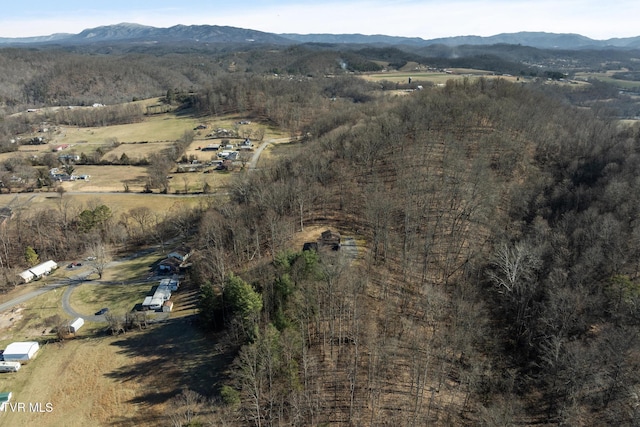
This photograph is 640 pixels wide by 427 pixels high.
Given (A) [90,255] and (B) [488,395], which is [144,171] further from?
(B) [488,395]

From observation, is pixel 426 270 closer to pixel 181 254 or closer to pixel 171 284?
pixel 171 284

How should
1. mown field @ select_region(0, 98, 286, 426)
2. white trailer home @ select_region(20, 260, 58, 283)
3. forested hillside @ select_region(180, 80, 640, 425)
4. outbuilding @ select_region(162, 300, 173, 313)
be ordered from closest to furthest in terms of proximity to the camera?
forested hillside @ select_region(180, 80, 640, 425) < mown field @ select_region(0, 98, 286, 426) < outbuilding @ select_region(162, 300, 173, 313) < white trailer home @ select_region(20, 260, 58, 283)

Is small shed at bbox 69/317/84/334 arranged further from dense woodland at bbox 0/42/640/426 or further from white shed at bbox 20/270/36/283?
white shed at bbox 20/270/36/283

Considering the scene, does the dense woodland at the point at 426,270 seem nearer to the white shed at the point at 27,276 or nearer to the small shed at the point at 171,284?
the small shed at the point at 171,284

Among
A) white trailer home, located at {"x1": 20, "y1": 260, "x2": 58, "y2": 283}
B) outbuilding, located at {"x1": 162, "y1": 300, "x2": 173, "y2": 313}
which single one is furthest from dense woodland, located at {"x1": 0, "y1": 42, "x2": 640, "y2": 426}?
white trailer home, located at {"x1": 20, "y1": 260, "x2": 58, "y2": 283}

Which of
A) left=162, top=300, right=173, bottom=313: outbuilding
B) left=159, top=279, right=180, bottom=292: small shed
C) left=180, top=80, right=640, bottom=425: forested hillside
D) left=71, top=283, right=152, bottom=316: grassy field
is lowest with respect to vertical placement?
left=71, top=283, right=152, bottom=316: grassy field

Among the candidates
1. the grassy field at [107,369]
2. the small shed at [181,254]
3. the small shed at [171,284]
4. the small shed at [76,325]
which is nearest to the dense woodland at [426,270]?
the small shed at [171,284]

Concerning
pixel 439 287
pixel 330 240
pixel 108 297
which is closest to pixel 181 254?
pixel 108 297
